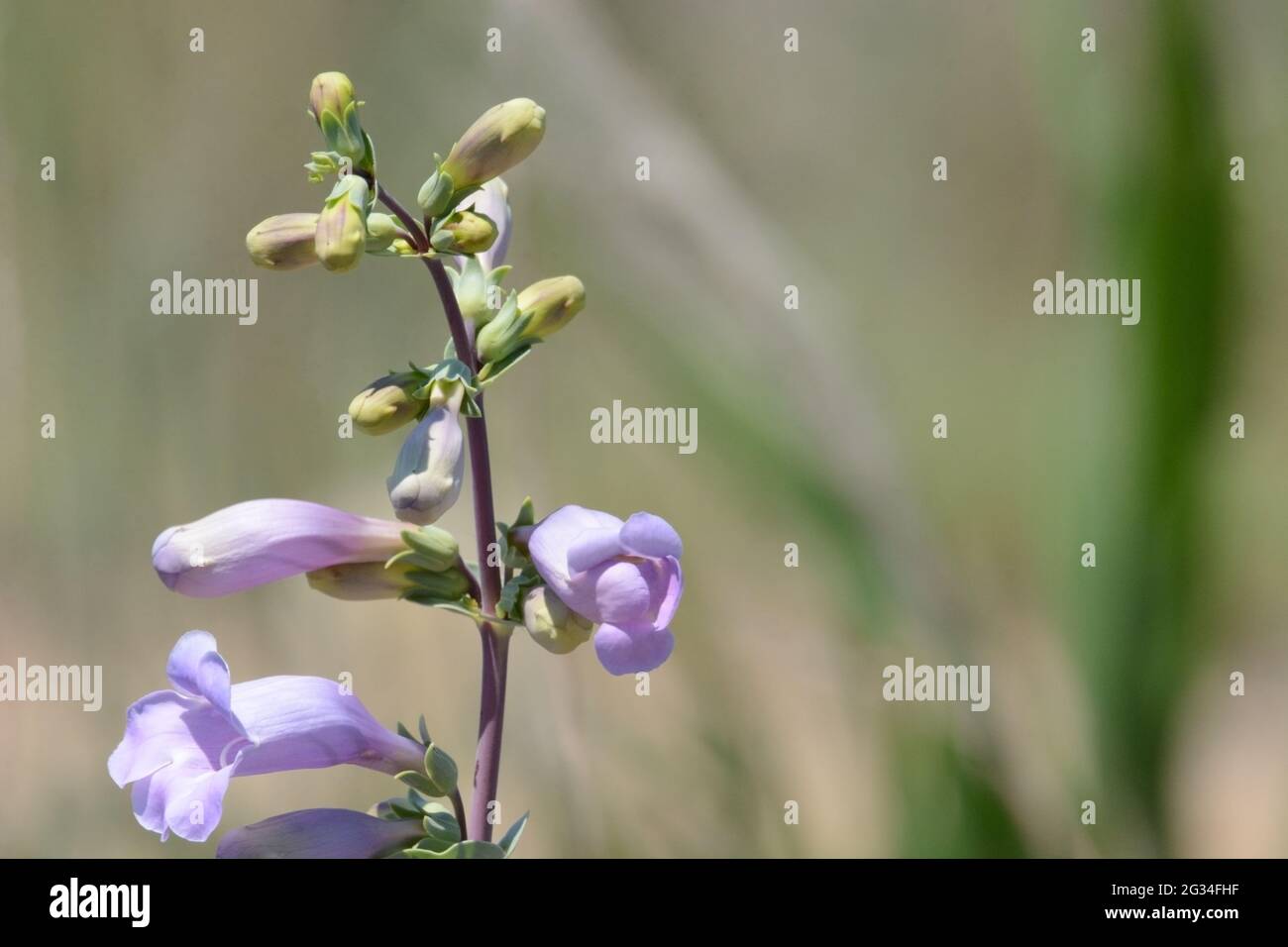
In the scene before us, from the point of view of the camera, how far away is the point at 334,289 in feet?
5.42

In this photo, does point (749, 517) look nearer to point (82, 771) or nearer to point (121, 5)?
point (82, 771)

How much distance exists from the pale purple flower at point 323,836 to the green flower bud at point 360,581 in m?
0.11

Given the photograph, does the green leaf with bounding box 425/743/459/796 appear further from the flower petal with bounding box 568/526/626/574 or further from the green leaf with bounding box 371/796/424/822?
the flower petal with bounding box 568/526/626/574

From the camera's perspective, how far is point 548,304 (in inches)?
23.3

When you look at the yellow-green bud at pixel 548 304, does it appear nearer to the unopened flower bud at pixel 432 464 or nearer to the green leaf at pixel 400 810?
the unopened flower bud at pixel 432 464

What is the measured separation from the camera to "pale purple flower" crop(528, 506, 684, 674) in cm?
51

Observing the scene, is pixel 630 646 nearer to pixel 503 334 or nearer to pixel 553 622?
pixel 553 622

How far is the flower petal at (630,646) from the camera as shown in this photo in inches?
20.4

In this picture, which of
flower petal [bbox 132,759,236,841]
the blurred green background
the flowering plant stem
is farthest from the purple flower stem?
the blurred green background

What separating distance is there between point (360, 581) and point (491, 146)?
0.81ft

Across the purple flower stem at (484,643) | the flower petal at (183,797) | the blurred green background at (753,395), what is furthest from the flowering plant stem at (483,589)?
the blurred green background at (753,395)

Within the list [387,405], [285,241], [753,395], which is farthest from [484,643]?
[753,395]

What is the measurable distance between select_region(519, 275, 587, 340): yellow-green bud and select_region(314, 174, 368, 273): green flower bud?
3.7 inches

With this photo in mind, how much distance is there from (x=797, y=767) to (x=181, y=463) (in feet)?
3.18
